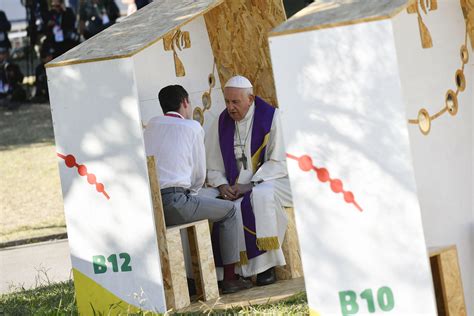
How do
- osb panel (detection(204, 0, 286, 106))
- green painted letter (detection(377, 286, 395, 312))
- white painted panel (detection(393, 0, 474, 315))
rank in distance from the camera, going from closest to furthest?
green painted letter (detection(377, 286, 395, 312)) < white painted panel (detection(393, 0, 474, 315)) < osb panel (detection(204, 0, 286, 106))

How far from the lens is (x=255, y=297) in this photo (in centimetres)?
939

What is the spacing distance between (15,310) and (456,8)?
408 cm

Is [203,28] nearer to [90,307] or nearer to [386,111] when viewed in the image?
[90,307]

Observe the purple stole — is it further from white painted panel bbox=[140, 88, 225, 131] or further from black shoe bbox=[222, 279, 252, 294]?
white painted panel bbox=[140, 88, 225, 131]

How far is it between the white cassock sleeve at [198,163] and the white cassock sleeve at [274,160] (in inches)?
20.5

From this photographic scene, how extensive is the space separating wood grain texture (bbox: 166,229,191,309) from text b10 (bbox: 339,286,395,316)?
87.4 inches

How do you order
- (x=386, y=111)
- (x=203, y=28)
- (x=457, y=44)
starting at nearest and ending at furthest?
(x=386, y=111) → (x=457, y=44) → (x=203, y=28)

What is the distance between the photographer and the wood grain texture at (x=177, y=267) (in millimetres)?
9016

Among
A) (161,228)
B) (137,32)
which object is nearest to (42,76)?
(137,32)

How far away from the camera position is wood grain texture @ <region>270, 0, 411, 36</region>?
6.81m

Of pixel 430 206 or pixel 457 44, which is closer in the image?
pixel 430 206

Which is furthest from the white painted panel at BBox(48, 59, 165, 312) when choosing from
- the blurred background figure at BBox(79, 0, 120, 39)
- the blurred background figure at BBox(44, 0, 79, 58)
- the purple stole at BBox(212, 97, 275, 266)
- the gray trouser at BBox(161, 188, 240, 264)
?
the blurred background figure at BBox(79, 0, 120, 39)

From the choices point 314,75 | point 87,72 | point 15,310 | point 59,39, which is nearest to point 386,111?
point 314,75

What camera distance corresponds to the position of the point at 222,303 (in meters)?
9.30
